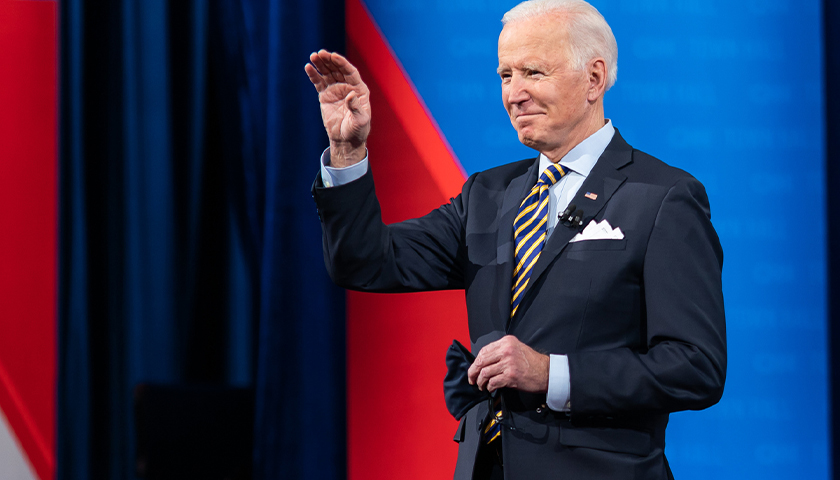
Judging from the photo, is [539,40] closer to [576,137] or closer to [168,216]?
[576,137]

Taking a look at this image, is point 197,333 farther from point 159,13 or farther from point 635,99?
point 635,99

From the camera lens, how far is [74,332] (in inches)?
89.7

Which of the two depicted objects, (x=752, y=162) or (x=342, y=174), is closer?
(x=342, y=174)

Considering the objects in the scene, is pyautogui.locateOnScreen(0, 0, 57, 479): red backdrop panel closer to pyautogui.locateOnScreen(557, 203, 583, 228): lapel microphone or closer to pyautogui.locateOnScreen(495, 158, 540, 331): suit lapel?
pyautogui.locateOnScreen(495, 158, 540, 331): suit lapel

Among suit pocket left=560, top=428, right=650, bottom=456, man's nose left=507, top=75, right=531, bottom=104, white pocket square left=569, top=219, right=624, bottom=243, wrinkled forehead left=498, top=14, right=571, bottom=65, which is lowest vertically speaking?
suit pocket left=560, top=428, right=650, bottom=456

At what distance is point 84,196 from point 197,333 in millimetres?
542

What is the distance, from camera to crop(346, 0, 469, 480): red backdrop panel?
2.38 m

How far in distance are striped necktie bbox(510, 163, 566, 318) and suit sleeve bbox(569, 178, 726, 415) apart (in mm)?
176

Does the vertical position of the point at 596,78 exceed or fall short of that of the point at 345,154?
it exceeds it

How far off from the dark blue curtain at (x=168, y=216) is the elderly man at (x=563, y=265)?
90cm

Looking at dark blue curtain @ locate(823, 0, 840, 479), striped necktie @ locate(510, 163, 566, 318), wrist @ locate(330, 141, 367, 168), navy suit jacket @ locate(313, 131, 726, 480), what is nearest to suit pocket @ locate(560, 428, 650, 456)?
navy suit jacket @ locate(313, 131, 726, 480)

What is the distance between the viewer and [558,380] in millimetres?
1133

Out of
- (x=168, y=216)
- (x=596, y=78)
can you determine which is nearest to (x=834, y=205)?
(x=596, y=78)

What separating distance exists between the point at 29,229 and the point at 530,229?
1.87 meters
